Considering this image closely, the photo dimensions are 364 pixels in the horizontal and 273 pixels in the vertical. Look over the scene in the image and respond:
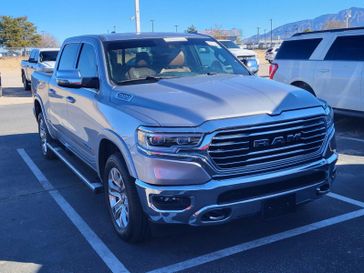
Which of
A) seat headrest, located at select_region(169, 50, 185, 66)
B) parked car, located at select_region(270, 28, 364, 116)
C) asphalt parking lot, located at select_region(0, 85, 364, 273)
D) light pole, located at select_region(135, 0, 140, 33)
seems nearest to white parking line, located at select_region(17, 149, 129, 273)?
asphalt parking lot, located at select_region(0, 85, 364, 273)

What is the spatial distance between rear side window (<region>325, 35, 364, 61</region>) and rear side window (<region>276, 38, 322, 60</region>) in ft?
1.55

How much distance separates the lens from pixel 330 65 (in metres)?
9.16

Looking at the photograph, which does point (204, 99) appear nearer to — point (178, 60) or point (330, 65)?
point (178, 60)

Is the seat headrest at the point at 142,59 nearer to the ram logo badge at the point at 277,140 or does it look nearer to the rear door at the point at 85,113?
the rear door at the point at 85,113

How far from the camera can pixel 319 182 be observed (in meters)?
4.00

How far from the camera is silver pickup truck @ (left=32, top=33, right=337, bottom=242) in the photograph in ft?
11.5

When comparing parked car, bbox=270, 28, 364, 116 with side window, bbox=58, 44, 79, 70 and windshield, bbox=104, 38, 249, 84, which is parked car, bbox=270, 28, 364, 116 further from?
side window, bbox=58, 44, 79, 70

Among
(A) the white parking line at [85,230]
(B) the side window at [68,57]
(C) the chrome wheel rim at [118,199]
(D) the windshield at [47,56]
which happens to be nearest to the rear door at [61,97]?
(B) the side window at [68,57]

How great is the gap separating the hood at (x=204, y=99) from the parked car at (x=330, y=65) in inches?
190

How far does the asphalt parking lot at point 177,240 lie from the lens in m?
3.82

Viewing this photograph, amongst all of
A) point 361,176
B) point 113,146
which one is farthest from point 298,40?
point 113,146

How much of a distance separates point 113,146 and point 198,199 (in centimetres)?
122

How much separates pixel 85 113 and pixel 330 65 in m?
6.04

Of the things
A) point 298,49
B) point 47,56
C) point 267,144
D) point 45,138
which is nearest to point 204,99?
point 267,144
